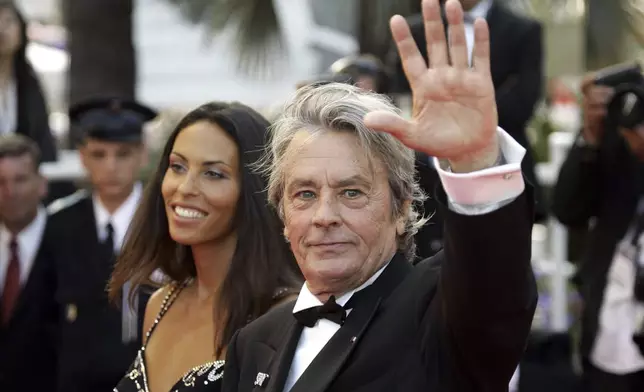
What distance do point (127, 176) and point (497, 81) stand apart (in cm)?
175

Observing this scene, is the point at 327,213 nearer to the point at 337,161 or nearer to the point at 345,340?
the point at 337,161

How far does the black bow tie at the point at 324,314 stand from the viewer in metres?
2.81

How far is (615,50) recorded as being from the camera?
9.27 m

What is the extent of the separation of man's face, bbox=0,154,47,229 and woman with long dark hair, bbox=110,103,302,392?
8.34 feet

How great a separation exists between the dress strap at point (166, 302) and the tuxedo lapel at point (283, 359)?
1189 millimetres

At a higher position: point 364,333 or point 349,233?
point 349,233

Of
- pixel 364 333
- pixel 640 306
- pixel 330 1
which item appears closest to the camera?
pixel 364 333

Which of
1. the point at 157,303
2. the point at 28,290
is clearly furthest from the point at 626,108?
the point at 28,290

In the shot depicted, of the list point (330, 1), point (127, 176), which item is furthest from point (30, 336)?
point (330, 1)

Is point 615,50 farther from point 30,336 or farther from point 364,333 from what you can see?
point 364,333

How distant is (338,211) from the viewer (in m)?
2.81

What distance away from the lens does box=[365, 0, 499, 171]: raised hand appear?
2363mm

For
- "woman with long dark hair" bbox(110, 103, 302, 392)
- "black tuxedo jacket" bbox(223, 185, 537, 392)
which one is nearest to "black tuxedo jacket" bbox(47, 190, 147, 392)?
"woman with long dark hair" bbox(110, 103, 302, 392)

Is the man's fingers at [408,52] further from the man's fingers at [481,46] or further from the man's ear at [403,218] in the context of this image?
the man's ear at [403,218]
